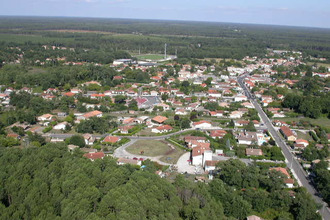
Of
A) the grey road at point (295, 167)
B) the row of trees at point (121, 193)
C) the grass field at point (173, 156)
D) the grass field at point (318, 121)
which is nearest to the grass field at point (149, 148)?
the grass field at point (173, 156)

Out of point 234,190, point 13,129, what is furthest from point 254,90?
point 13,129

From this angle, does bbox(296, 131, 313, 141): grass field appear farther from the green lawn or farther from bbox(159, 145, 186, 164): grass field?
bbox(159, 145, 186, 164): grass field

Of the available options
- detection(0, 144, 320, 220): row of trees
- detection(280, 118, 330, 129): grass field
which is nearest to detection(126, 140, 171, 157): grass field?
detection(0, 144, 320, 220): row of trees

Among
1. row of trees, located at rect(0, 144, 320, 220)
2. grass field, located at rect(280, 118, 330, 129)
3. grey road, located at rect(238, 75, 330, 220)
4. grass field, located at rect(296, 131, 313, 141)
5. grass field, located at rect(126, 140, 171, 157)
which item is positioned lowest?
grass field, located at rect(126, 140, 171, 157)

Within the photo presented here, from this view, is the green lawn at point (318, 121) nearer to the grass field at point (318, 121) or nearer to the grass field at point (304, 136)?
the grass field at point (318, 121)

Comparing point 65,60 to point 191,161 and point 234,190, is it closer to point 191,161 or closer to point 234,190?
point 191,161

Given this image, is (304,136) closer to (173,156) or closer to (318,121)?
(318,121)

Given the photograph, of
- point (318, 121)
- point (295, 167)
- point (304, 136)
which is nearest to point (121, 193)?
point (295, 167)

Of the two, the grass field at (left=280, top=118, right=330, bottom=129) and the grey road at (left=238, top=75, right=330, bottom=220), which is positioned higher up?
the grass field at (left=280, top=118, right=330, bottom=129)
